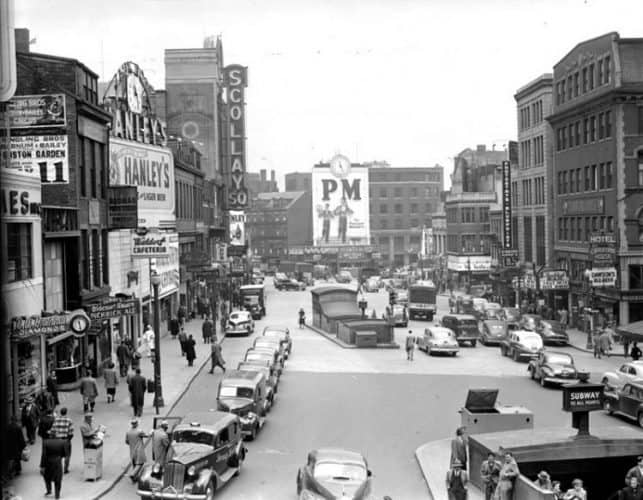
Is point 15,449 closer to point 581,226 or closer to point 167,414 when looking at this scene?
point 167,414

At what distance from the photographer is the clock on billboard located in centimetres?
13650

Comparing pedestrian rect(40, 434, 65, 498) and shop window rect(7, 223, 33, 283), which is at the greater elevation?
shop window rect(7, 223, 33, 283)

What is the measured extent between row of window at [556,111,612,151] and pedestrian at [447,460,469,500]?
147ft

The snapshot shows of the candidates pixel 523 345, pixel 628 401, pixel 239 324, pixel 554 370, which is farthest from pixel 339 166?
pixel 628 401

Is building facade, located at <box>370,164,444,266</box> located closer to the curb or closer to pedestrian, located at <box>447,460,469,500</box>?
the curb

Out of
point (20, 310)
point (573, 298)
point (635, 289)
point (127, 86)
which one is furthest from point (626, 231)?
point (20, 310)

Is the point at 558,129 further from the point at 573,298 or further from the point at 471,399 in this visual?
the point at 471,399

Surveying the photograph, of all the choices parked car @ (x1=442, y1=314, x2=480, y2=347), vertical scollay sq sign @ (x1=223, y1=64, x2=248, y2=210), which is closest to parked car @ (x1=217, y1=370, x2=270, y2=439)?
parked car @ (x1=442, y1=314, x2=480, y2=347)

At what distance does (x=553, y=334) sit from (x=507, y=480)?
3456cm

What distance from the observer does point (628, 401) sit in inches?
1083

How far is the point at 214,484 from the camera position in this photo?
1855 cm

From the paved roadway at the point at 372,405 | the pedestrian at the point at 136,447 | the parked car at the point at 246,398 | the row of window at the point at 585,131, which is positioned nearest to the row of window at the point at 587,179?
the row of window at the point at 585,131

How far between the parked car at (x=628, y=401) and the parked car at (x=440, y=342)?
55.5ft

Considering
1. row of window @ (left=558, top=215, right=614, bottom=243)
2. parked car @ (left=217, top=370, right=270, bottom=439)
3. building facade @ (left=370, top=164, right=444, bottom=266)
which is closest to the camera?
parked car @ (left=217, top=370, right=270, bottom=439)
